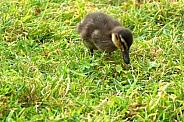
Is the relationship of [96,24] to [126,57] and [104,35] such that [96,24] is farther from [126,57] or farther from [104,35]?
[126,57]

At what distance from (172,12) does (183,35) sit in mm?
519

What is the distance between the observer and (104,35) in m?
4.45

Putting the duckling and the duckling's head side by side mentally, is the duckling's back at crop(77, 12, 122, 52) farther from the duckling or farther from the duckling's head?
the duckling's head

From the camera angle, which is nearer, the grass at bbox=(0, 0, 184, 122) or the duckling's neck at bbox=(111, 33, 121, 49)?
the grass at bbox=(0, 0, 184, 122)

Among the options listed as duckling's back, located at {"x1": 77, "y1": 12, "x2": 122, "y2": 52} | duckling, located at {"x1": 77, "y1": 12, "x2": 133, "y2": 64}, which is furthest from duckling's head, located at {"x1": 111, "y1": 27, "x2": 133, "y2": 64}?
duckling's back, located at {"x1": 77, "y1": 12, "x2": 122, "y2": 52}

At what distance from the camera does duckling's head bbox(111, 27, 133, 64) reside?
4156 mm

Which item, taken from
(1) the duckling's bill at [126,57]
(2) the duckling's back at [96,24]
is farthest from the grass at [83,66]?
(2) the duckling's back at [96,24]

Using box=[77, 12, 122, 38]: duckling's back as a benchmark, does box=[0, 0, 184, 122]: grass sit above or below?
below

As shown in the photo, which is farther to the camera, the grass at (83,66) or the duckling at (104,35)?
the duckling at (104,35)

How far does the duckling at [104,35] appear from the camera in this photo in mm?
4219

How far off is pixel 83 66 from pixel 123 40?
425 millimetres

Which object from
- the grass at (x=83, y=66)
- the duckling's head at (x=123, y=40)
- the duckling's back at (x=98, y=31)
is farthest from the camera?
the duckling's back at (x=98, y=31)

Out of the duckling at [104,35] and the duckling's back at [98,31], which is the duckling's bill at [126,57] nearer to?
the duckling at [104,35]

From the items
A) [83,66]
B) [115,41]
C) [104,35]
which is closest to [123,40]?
[115,41]
